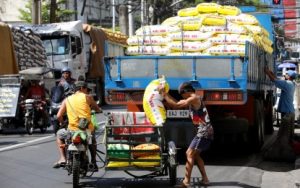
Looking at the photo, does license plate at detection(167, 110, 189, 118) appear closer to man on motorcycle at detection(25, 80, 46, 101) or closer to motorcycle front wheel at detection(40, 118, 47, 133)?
motorcycle front wheel at detection(40, 118, 47, 133)

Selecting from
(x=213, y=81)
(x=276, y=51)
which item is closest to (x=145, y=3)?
(x=276, y=51)

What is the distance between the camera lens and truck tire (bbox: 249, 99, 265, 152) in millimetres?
13344

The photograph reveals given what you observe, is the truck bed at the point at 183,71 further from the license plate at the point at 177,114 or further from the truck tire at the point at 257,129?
the truck tire at the point at 257,129

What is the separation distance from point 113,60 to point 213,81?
73.2 inches

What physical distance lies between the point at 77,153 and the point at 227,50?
376cm

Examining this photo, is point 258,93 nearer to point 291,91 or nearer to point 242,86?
point 291,91

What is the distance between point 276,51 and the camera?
19078 millimetres

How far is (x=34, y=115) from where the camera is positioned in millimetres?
18250

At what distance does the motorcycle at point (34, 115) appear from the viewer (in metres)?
18.0

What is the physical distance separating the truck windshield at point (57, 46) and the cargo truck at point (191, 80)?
16.0m

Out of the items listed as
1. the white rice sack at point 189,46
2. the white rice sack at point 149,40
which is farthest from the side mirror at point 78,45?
the white rice sack at point 189,46

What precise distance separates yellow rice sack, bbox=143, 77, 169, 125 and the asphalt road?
99 cm

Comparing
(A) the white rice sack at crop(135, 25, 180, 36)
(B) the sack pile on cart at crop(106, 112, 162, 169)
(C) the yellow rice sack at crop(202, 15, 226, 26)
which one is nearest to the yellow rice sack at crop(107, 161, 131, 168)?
(B) the sack pile on cart at crop(106, 112, 162, 169)

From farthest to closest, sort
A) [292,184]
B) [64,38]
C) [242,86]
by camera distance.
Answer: [64,38], [242,86], [292,184]
